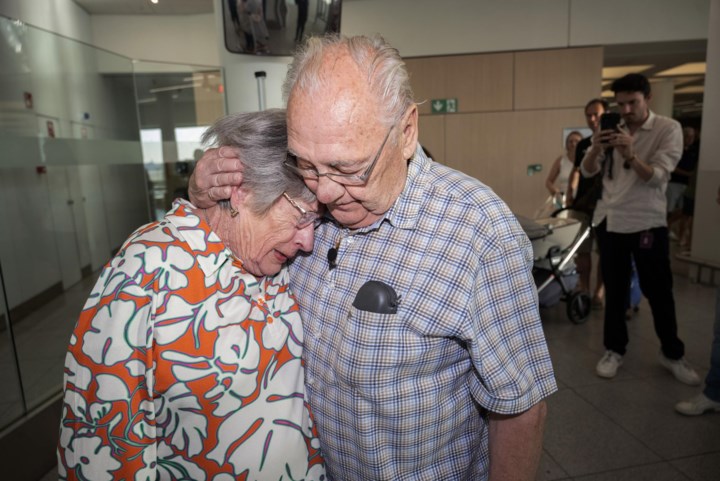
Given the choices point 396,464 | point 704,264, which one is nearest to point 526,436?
point 396,464

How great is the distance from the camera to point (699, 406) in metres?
2.64

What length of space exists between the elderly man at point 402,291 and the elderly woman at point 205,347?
0.25ft

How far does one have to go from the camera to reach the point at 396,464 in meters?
1.01

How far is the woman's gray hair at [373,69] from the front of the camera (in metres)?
0.85

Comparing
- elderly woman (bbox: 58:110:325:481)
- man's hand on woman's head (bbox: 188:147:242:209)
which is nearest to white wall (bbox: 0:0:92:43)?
man's hand on woman's head (bbox: 188:147:242:209)

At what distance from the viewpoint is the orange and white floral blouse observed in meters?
0.87

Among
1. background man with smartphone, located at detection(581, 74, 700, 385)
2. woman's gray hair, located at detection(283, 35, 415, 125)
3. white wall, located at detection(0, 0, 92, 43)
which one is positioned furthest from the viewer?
white wall, located at detection(0, 0, 92, 43)

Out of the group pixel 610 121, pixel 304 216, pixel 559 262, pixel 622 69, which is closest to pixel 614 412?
pixel 559 262

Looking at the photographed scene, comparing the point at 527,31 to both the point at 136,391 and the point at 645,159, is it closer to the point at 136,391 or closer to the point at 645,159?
the point at 645,159

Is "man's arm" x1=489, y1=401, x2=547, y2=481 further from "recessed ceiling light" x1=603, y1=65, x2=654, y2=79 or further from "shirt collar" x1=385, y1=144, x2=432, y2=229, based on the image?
"recessed ceiling light" x1=603, y1=65, x2=654, y2=79

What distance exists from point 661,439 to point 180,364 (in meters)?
2.61

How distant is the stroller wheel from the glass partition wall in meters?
3.90

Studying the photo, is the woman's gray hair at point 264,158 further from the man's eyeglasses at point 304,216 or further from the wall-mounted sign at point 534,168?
the wall-mounted sign at point 534,168

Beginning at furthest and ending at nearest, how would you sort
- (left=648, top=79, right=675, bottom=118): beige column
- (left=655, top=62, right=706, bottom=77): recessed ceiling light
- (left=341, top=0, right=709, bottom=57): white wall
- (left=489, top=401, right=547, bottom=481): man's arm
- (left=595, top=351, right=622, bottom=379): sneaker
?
(left=648, top=79, right=675, bottom=118): beige column
(left=655, top=62, right=706, bottom=77): recessed ceiling light
(left=341, top=0, right=709, bottom=57): white wall
(left=595, top=351, right=622, bottom=379): sneaker
(left=489, top=401, right=547, bottom=481): man's arm
